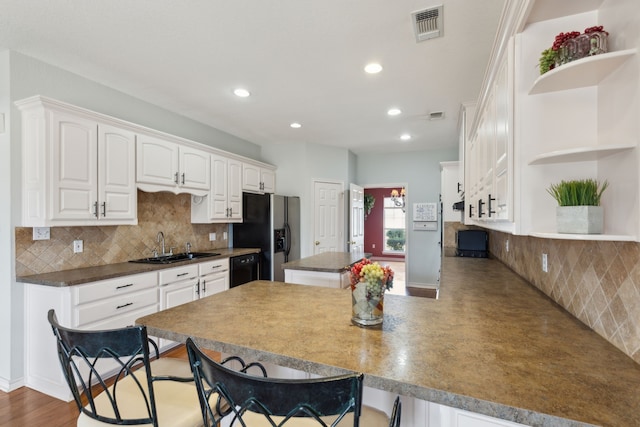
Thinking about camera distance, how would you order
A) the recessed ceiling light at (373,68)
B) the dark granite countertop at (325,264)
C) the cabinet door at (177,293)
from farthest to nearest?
the cabinet door at (177,293) < the dark granite countertop at (325,264) < the recessed ceiling light at (373,68)

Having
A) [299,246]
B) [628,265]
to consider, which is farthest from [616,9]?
[299,246]

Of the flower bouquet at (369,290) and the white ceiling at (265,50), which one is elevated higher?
the white ceiling at (265,50)

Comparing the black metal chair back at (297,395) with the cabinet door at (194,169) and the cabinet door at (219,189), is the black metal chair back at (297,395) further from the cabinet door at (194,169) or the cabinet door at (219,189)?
the cabinet door at (219,189)

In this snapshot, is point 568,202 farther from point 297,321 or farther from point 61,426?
point 61,426

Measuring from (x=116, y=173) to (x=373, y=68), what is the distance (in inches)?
97.8

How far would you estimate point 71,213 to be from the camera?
252 cm

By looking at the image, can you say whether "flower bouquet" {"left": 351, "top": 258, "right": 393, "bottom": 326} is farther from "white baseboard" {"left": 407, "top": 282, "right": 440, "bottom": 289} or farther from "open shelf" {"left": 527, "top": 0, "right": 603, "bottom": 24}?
"white baseboard" {"left": 407, "top": 282, "right": 440, "bottom": 289}

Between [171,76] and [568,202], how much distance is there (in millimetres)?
3058

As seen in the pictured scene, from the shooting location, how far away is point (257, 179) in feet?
16.0

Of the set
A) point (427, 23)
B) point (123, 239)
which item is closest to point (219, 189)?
point (123, 239)

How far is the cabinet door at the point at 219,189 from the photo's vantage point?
4035 millimetres

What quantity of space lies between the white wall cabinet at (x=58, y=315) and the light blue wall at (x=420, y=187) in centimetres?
488

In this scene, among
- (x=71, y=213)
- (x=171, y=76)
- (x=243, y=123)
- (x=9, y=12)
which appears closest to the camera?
(x=9, y=12)

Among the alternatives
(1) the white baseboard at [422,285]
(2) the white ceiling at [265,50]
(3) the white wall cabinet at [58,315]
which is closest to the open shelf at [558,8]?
(2) the white ceiling at [265,50]
